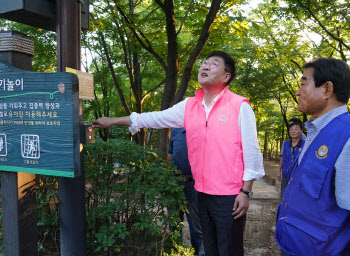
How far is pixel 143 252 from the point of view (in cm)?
298

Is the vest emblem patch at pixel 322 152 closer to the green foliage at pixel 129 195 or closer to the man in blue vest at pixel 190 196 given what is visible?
the green foliage at pixel 129 195

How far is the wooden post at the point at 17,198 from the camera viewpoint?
2.26 m

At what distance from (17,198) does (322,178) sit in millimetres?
2217

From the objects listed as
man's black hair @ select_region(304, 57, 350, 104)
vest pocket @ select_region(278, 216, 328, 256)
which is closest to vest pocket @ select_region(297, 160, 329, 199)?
vest pocket @ select_region(278, 216, 328, 256)

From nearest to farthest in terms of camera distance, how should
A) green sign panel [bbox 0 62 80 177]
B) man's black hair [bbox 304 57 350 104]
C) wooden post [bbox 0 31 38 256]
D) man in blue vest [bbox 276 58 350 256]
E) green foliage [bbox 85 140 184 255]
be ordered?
man in blue vest [bbox 276 58 350 256]
man's black hair [bbox 304 57 350 104]
green sign panel [bbox 0 62 80 177]
wooden post [bbox 0 31 38 256]
green foliage [bbox 85 140 184 255]

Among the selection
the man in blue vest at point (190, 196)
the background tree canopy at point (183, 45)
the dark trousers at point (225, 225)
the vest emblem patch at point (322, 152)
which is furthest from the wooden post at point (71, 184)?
the background tree canopy at point (183, 45)

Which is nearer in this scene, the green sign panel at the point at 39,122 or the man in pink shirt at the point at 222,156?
the green sign panel at the point at 39,122

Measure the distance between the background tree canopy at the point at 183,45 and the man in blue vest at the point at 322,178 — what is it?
3555 mm

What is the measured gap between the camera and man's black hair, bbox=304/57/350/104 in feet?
5.47

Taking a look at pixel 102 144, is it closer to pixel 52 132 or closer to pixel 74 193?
pixel 74 193

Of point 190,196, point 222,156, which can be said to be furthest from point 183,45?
point 222,156

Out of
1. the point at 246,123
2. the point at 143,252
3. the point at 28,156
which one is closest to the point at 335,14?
the point at 246,123

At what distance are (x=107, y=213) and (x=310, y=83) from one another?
208 centimetres

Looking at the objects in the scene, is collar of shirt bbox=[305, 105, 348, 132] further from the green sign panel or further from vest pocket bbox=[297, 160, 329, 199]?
the green sign panel
